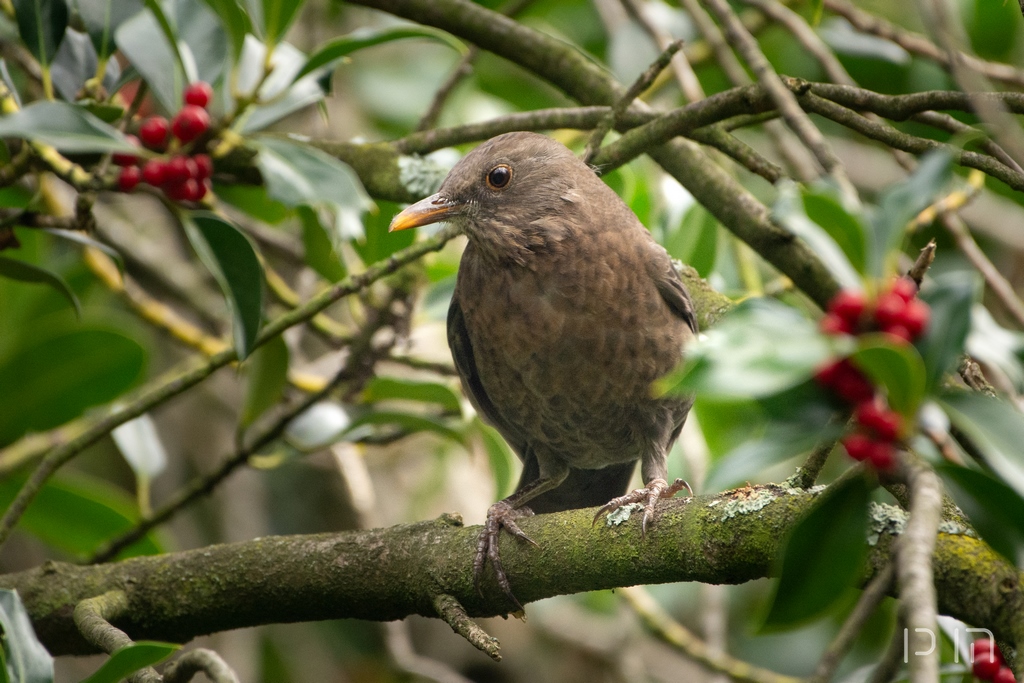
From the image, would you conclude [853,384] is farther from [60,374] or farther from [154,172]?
[60,374]

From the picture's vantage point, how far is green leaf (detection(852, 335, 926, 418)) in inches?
54.8

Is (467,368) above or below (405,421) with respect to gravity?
above

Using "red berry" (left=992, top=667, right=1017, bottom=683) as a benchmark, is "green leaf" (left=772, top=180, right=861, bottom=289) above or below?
Answer: above

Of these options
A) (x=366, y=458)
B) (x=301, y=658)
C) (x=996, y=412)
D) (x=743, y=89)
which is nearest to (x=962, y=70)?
(x=743, y=89)

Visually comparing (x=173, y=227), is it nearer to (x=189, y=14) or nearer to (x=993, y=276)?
(x=189, y=14)

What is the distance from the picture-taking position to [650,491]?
3.23 meters

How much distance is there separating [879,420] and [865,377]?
72 mm

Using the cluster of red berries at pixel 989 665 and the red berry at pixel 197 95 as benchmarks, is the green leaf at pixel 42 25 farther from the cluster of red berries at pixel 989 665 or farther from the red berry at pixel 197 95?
the cluster of red berries at pixel 989 665

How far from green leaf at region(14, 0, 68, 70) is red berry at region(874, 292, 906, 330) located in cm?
261

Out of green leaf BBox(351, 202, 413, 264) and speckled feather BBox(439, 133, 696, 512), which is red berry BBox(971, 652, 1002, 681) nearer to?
speckled feather BBox(439, 133, 696, 512)

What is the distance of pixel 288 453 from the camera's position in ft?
14.1

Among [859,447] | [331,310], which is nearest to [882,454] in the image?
[859,447]

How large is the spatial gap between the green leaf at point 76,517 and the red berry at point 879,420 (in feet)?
10.3

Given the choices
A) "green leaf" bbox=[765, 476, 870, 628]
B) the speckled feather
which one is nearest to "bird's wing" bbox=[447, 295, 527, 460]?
the speckled feather
